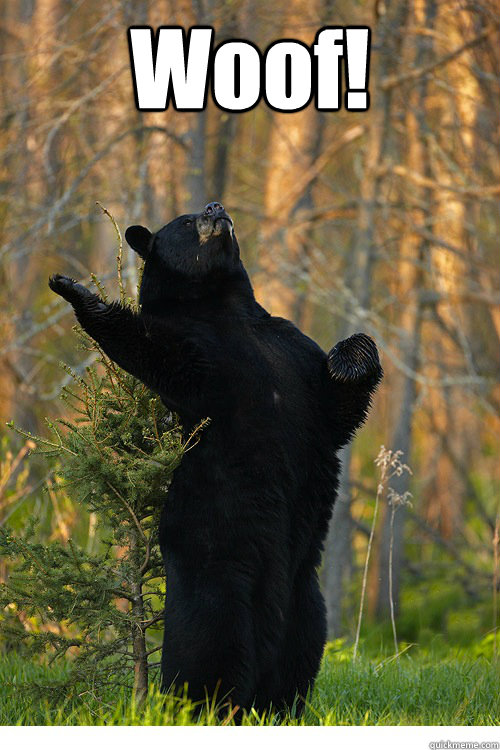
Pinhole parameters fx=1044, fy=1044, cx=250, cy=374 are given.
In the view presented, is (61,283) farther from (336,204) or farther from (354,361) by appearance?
(336,204)

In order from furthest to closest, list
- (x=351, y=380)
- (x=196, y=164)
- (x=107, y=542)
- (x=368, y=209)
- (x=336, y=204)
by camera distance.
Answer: (x=336, y=204)
(x=368, y=209)
(x=196, y=164)
(x=107, y=542)
(x=351, y=380)

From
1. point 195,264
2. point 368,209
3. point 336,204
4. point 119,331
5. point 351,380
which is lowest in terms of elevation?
point 351,380

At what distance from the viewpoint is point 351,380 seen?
394cm

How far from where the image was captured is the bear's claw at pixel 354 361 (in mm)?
3947

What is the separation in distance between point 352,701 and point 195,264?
197 centimetres

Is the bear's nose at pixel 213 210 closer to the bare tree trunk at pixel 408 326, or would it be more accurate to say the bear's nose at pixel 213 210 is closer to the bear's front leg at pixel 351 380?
the bear's front leg at pixel 351 380

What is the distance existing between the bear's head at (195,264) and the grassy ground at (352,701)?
60.8 inches

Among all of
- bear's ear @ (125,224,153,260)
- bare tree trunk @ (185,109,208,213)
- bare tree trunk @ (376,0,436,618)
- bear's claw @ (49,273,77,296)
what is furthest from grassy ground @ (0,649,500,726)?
bare tree trunk @ (376,0,436,618)

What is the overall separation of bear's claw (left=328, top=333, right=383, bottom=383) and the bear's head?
48cm

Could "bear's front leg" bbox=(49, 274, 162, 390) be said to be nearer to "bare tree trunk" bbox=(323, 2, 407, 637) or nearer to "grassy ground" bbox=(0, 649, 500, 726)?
"grassy ground" bbox=(0, 649, 500, 726)

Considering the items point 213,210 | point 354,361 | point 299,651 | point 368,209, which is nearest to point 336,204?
point 368,209

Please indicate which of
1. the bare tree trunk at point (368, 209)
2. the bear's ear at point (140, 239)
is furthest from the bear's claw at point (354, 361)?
the bare tree trunk at point (368, 209)

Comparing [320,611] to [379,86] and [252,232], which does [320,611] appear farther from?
[252,232]

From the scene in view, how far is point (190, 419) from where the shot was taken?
12.8 feet
